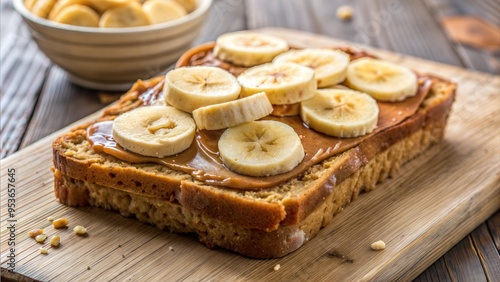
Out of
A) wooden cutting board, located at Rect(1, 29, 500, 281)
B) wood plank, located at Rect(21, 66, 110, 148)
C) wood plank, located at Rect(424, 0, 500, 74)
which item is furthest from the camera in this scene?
wood plank, located at Rect(424, 0, 500, 74)

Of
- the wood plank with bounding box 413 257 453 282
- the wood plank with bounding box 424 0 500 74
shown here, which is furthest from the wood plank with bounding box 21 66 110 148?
the wood plank with bounding box 424 0 500 74

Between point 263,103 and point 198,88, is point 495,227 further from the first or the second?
point 198,88

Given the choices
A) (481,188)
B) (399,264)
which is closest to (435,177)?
(481,188)

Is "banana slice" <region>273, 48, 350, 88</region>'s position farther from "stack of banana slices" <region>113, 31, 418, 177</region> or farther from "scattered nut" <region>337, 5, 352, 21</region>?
"scattered nut" <region>337, 5, 352, 21</region>

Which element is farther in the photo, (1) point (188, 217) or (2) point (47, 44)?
(2) point (47, 44)

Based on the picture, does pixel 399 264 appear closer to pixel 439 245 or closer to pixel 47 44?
pixel 439 245

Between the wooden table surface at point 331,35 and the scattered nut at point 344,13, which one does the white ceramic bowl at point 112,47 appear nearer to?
the wooden table surface at point 331,35
